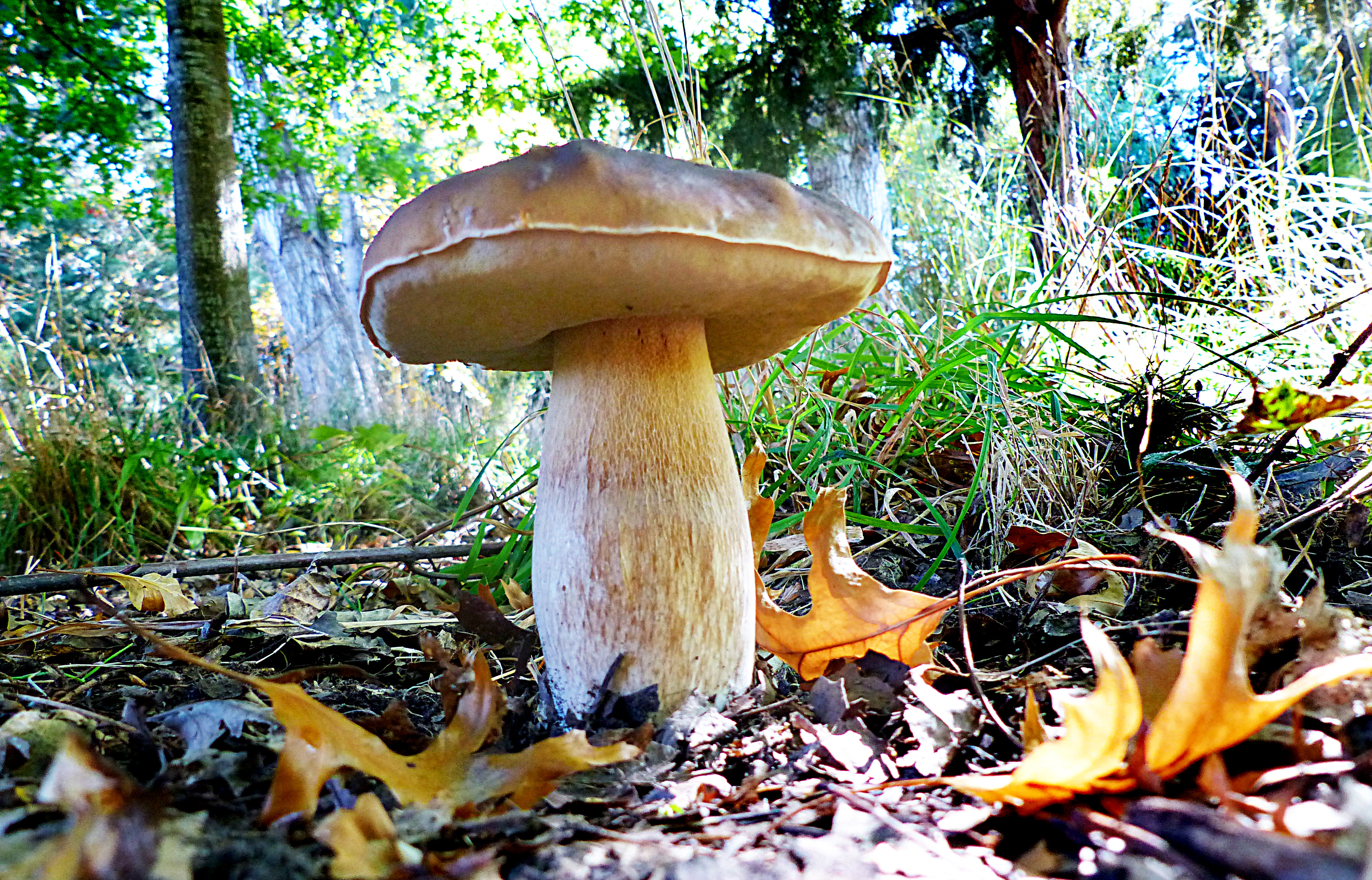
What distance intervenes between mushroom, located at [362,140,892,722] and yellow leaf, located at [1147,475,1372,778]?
1.86 feet

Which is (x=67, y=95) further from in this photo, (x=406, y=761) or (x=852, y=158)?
(x=406, y=761)

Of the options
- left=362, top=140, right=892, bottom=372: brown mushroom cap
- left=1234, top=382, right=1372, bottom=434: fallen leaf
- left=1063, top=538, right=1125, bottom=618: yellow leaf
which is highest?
left=362, top=140, right=892, bottom=372: brown mushroom cap

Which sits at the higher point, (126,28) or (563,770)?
(126,28)

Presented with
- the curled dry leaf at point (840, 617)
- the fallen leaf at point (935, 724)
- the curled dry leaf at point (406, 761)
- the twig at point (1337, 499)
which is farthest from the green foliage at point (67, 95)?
the twig at point (1337, 499)

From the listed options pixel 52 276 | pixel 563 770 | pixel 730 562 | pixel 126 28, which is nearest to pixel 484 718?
pixel 563 770

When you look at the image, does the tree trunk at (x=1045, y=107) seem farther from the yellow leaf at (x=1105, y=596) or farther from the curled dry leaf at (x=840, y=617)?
the curled dry leaf at (x=840, y=617)

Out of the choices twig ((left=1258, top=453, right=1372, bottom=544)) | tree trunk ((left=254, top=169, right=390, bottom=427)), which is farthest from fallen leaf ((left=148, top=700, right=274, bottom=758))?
tree trunk ((left=254, top=169, right=390, bottom=427))

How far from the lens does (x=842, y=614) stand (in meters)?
1.13

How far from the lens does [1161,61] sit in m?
4.00

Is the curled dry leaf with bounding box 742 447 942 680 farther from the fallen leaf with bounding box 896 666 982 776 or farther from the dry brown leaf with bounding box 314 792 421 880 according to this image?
the dry brown leaf with bounding box 314 792 421 880

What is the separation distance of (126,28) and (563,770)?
23.2 ft

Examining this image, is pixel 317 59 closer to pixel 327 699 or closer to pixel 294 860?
pixel 327 699

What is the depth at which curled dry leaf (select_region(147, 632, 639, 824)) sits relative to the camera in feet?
2.23

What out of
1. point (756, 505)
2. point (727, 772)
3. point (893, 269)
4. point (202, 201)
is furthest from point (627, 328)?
point (202, 201)
